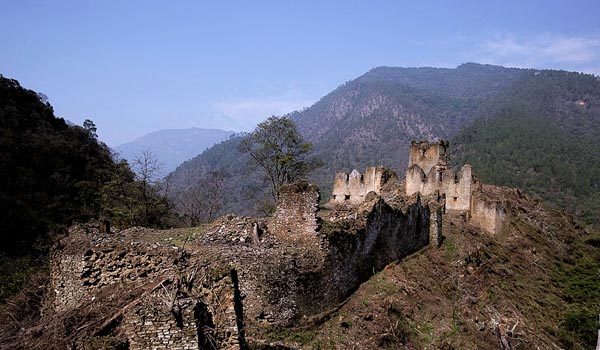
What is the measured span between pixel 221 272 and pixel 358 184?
57.3ft

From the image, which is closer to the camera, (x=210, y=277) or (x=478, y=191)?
(x=210, y=277)

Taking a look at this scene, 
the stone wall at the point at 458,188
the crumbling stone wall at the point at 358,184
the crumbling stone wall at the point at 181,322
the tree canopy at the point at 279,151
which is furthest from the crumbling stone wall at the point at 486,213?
the crumbling stone wall at the point at 181,322

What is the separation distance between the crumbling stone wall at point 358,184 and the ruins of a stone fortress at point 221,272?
10730mm

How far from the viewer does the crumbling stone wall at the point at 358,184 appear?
86.5 feet

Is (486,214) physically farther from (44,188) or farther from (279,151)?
(44,188)

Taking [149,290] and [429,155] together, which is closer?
[149,290]

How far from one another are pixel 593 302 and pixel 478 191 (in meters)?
7.23

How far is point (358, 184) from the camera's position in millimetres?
27078

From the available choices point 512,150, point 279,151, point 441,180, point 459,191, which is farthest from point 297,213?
point 512,150

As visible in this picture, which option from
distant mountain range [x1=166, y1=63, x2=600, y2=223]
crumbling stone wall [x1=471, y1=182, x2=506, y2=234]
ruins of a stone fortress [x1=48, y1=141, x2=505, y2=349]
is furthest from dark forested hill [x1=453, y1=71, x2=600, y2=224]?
ruins of a stone fortress [x1=48, y1=141, x2=505, y2=349]

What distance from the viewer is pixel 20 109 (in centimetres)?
4228

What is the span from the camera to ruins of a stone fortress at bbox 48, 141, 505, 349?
8781 mm

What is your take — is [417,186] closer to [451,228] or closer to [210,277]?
[451,228]

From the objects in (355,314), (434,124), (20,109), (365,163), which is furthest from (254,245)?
(434,124)
